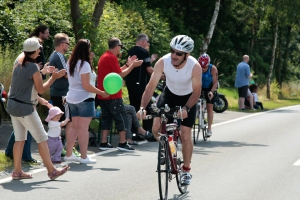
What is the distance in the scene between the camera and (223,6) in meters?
46.0

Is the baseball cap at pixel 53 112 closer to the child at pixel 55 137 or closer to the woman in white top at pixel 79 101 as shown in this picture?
the child at pixel 55 137

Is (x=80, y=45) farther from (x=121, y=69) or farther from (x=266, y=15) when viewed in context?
(x=266, y=15)

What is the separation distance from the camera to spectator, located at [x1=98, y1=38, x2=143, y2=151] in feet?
43.2

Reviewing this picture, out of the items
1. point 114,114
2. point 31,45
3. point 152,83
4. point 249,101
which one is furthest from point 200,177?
point 249,101

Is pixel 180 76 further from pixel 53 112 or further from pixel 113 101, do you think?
pixel 113 101

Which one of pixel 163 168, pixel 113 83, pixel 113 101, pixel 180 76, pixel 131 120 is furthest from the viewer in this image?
pixel 131 120

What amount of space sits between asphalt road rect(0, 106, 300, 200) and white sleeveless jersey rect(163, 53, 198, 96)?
1271 mm

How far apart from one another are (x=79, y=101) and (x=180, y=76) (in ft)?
9.85

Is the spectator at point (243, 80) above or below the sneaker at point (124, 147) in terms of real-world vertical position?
above

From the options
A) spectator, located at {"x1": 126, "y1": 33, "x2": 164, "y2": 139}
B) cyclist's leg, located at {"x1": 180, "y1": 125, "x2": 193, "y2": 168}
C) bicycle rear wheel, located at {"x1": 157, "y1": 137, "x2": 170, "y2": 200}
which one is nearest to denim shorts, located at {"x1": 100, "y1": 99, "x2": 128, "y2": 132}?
spectator, located at {"x1": 126, "y1": 33, "x2": 164, "y2": 139}

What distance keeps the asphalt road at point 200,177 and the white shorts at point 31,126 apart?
579 mm

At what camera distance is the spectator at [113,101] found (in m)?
13.2

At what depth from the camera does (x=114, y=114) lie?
13406mm

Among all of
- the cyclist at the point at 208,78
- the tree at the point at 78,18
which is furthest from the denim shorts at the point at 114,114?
the tree at the point at 78,18
